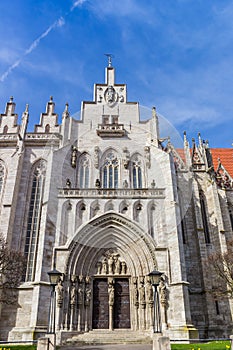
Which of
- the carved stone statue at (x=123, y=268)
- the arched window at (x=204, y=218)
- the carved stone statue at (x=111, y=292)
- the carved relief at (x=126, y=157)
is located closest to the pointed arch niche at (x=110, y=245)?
the carved stone statue at (x=123, y=268)

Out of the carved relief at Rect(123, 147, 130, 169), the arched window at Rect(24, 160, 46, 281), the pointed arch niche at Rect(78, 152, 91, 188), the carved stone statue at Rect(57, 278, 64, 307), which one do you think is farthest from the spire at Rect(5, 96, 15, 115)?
the carved stone statue at Rect(57, 278, 64, 307)

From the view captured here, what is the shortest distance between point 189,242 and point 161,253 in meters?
4.12

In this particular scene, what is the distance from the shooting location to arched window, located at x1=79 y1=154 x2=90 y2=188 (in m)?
20.1

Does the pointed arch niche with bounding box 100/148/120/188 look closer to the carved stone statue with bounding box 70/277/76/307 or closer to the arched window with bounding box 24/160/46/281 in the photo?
the arched window with bounding box 24/160/46/281

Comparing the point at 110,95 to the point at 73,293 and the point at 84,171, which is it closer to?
the point at 84,171

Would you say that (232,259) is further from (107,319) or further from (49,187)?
(49,187)

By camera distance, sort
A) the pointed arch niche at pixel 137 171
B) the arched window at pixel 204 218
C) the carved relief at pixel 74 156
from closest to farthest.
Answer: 1. the arched window at pixel 204 218
2. the pointed arch niche at pixel 137 171
3. the carved relief at pixel 74 156

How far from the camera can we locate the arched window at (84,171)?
790 inches

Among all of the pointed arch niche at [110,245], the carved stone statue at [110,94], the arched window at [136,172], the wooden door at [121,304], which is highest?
the carved stone statue at [110,94]

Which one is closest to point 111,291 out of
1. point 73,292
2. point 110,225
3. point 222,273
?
point 73,292

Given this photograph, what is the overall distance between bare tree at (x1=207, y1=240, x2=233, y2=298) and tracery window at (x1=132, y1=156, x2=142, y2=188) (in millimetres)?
6782

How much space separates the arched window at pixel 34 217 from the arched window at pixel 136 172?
665 cm

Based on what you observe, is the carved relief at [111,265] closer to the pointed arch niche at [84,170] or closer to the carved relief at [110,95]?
the pointed arch niche at [84,170]

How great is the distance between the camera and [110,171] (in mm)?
20734
